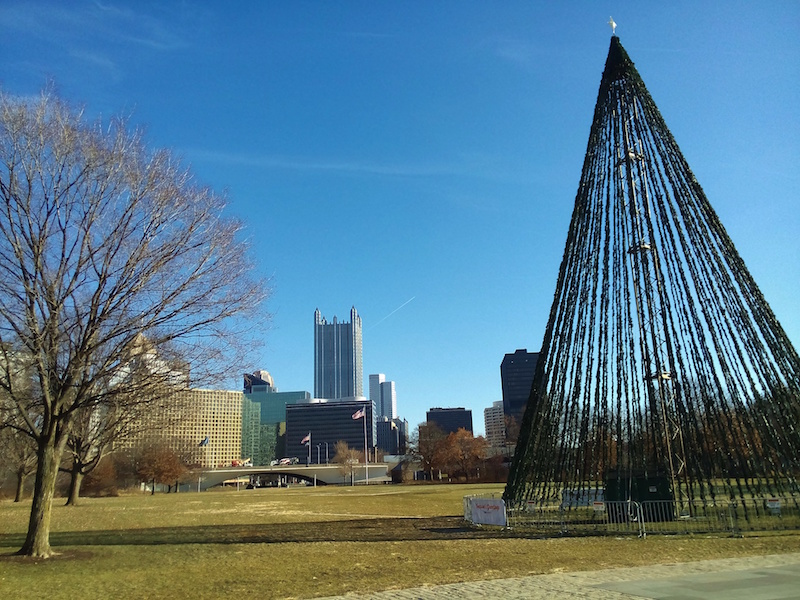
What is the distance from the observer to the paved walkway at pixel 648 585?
27.9 feet

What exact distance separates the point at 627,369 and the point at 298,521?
52.5ft

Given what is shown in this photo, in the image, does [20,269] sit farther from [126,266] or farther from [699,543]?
[699,543]

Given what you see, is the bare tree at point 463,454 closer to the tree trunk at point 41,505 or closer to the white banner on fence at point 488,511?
the white banner on fence at point 488,511

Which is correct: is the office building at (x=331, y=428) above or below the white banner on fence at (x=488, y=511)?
above

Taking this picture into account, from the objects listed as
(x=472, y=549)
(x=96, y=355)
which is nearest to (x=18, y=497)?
(x=96, y=355)

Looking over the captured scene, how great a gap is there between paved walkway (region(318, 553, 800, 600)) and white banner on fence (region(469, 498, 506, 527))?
8557 mm

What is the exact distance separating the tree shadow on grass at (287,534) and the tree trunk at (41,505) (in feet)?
11.3

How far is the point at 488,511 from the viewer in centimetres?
2008

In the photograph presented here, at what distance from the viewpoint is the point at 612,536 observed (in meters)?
16.5

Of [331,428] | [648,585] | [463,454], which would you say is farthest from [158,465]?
[331,428]

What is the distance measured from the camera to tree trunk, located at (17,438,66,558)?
44.4 feet

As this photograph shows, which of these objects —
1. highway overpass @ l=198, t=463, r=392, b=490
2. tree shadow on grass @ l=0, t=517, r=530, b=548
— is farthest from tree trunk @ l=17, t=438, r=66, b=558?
highway overpass @ l=198, t=463, r=392, b=490

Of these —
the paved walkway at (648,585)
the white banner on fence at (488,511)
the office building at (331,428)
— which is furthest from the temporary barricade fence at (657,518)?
the office building at (331,428)

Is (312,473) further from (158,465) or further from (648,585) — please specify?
(648,585)
